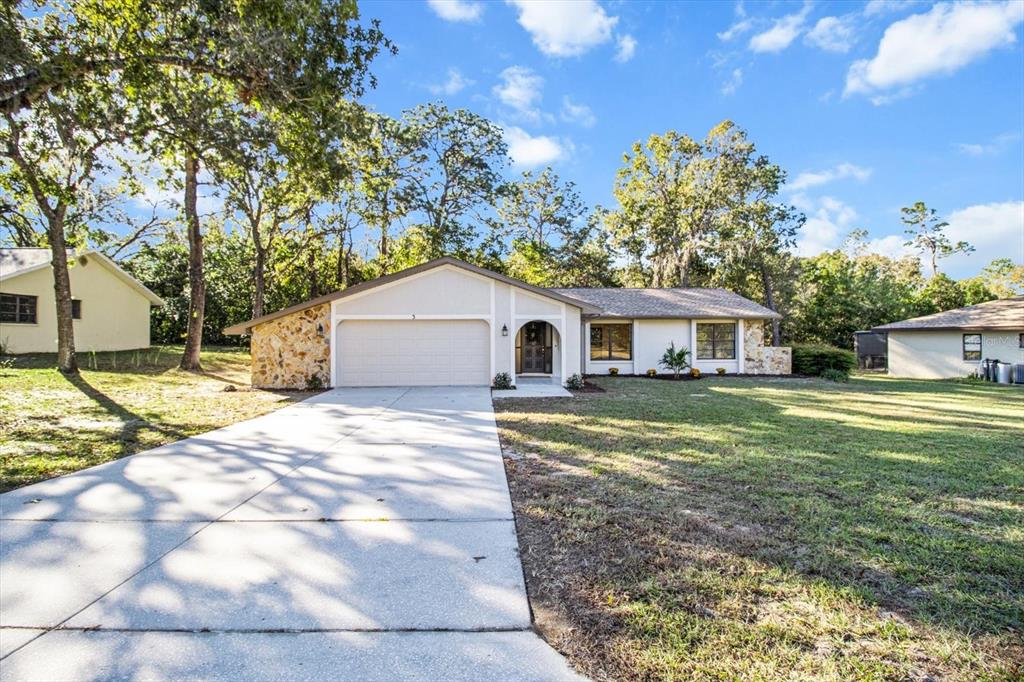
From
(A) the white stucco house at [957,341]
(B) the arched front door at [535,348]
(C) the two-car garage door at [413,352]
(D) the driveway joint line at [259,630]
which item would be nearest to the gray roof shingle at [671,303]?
(B) the arched front door at [535,348]

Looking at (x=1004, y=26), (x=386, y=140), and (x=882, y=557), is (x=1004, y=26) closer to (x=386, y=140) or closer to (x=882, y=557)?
(x=882, y=557)

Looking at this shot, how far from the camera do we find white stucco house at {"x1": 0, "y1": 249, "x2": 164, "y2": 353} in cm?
1755

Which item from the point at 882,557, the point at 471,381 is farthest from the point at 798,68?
the point at 882,557

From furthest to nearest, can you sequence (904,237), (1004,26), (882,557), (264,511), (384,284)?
(904,237)
(384,284)
(1004,26)
(264,511)
(882,557)

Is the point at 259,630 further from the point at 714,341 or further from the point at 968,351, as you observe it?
the point at 968,351

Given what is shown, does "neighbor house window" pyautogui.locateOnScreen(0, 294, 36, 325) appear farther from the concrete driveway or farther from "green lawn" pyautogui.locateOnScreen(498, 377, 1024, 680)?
"green lawn" pyautogui.locateOnScreen(498, 377, 1024, 680)

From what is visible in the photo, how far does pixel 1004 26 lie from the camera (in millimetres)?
11828

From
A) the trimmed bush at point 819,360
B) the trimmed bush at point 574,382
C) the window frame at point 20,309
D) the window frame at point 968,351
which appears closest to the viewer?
the trimmed bush at point 574,382

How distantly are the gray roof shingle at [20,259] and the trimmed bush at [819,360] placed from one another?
2949 centimetres

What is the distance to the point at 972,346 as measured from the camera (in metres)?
18.9

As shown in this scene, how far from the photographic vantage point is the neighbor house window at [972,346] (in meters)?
18.8

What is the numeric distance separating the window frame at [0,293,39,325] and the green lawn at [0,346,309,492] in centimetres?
163

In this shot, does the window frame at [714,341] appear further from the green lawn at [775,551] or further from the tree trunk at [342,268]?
the tree trunk at [342,268]

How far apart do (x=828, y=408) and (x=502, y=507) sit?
9.25m
